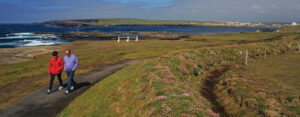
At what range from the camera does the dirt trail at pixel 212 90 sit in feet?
46.5

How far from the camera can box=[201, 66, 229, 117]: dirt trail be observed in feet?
46.5

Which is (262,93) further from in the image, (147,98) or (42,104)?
(42,104)

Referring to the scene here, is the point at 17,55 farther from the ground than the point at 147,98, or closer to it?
closer to it

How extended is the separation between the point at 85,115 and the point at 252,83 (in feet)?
48.0

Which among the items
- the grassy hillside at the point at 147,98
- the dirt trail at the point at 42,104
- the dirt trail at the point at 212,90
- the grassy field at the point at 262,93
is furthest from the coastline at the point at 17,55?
the grassy field at the point at 262,93

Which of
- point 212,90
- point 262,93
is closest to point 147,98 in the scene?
point 212,90

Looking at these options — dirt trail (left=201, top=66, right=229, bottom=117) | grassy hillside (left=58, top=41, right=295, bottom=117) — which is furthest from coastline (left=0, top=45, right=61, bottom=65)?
dirt trail (left=201, top=66, right=229, bottom=117)

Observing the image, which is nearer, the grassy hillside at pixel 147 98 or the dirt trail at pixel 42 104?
the grassy hillside at pixel 147 98

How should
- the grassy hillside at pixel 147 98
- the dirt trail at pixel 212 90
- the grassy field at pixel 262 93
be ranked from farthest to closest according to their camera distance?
1. the dirt trail at pixel 212 90
2. the grassy field at pixel 262 93
3. the grassy hillside at pixel 147 98

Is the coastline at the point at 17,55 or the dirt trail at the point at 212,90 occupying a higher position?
the coastline at the point at 17,55

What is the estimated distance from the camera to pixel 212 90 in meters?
18.5

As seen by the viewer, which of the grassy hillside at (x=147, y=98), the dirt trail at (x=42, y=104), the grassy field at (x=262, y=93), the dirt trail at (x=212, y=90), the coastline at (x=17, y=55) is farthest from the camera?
the coastline at (x=17, y=55)

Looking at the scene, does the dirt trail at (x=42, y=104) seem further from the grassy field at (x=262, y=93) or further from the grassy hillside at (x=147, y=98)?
the grassy field at (x=262, y=93)

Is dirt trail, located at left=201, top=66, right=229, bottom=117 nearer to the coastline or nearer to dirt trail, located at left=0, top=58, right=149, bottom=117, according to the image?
dirt trail, located at left=0, top=58, right=149, bottom=117
